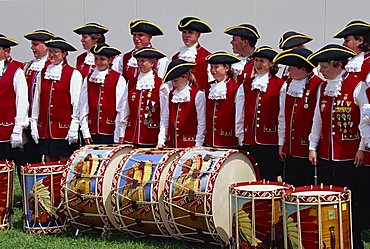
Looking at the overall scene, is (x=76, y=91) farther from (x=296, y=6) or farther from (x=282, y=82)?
(x=296, y=6)

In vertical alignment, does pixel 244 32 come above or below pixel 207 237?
above

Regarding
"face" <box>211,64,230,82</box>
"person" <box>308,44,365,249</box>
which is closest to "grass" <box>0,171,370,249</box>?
"person" <box>308,44,365,249</box>

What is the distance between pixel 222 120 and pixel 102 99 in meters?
1.43

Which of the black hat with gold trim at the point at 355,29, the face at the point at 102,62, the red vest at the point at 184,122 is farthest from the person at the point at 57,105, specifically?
the black hat with gold trim at the point at 355,29

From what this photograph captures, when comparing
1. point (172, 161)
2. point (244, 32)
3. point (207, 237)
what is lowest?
point (207, 237)

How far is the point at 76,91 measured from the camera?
346 inches

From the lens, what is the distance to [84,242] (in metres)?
7.65

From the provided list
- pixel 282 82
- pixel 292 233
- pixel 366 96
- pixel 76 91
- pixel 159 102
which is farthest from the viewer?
pixel 76 91

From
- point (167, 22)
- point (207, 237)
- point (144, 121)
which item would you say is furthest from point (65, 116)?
point (167, 22)

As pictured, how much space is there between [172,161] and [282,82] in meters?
1.27

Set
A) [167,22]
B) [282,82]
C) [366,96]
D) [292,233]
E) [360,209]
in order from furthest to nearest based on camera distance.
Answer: [167,22]
[282,82]
[360,209]
[366,96]
[292,233]

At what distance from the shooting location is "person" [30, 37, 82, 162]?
28.8 feet

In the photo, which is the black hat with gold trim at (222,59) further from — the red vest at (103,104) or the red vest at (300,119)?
the red vest at (103,104)

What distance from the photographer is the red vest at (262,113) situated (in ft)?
25.0
